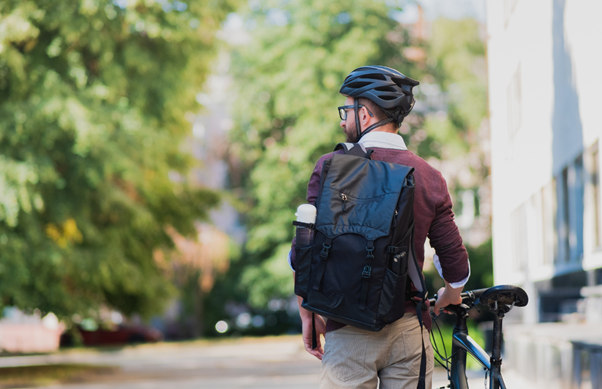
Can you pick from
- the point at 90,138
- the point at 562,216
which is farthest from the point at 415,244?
the point at 90,138

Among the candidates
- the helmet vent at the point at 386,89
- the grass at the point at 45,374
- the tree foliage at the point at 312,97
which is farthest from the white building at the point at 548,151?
the tree foliage at the point at 312,97

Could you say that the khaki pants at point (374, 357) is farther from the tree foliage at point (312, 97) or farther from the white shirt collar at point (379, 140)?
the tree foliage at point (312, 97)

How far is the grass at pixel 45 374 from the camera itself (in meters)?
14.5

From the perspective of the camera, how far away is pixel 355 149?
2.66 metres

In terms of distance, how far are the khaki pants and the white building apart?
4903 mm

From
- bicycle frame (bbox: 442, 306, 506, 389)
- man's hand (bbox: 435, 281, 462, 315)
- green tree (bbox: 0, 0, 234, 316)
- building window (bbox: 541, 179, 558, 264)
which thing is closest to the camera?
man's hand (bbox: 435, 281, 462, 315)

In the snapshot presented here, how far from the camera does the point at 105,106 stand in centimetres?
1362

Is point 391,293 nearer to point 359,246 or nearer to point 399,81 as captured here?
point 359,246

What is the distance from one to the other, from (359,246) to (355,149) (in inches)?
14.7

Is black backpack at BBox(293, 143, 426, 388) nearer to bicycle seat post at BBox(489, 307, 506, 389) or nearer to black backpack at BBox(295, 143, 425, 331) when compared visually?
black backpack at BBox(295, 143, 425, 331)

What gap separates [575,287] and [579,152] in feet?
7.28

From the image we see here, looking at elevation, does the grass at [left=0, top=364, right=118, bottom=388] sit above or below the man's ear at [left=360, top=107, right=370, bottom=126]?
below

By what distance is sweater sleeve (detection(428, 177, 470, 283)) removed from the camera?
2.70 meters

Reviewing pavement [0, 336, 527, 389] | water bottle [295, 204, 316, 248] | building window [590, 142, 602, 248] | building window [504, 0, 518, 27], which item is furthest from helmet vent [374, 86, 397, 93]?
building window [504, 0, 518, 27]
